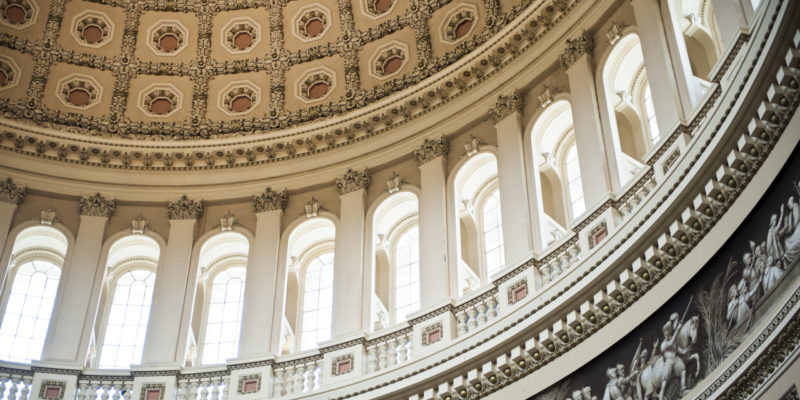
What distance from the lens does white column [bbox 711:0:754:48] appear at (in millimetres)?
20391

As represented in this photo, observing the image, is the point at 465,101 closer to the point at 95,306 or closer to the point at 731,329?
the point at 95,306

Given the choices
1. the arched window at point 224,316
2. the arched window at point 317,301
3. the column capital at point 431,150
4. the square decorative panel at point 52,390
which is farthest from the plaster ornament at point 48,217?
the column capital at point 431,150

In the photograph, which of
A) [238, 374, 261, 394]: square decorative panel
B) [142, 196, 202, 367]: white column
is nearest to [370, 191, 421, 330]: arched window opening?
[238, 374, 261, 394]: square decorative panel

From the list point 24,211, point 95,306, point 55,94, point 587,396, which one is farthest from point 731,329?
point 55,94

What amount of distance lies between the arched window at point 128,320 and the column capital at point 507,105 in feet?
31.0

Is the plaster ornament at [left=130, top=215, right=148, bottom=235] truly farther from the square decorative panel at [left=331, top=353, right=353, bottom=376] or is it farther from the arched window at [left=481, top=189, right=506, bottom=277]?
the arched window at [left=481, top=189, right=506, bottom=277]

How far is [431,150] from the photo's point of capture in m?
28.1

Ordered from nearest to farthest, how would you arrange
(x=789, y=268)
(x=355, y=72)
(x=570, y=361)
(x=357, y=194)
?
(x=789, y=268) < (x=570, y=361) < (x=357, y=194) < (x=355, y=72)

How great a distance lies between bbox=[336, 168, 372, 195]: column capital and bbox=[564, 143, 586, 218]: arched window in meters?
5.32

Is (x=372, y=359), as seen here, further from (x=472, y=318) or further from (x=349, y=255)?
(x=349, y=255)

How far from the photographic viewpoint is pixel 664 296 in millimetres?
19297

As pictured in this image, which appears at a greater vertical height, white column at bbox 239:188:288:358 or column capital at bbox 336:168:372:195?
column capital at bbox 336:168:372:195

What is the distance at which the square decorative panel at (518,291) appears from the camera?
898 inches

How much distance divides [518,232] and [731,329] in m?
7.53
